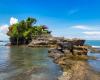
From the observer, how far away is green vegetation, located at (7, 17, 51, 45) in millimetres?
105875

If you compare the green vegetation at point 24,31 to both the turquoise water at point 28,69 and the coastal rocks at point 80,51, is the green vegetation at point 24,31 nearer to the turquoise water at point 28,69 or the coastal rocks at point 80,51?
the coastal rocks at point 80,51

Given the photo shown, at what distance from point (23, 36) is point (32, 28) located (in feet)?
22.9

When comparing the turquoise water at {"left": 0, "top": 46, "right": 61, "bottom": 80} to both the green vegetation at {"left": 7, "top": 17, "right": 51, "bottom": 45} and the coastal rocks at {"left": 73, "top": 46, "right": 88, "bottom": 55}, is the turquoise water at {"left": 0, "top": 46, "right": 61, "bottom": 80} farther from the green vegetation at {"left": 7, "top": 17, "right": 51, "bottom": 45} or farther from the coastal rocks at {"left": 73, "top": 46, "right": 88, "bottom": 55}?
the green vegetation at {"left": 7, "top": 17, "right": 51, "bottom": 45}

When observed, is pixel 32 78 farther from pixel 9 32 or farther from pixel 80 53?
pixel 9 32

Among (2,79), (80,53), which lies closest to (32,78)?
(2,79)

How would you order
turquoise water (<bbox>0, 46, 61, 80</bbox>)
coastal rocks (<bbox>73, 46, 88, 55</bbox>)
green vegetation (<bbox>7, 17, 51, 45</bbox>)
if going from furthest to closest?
green vegetation (<bbox>7, 17, 51, 45</bbox>), coastal rocks (<bbox>73, 46, 88, 55</bbox>), turquoise water (<bbox>0, 46, 61, 80</bbox>)

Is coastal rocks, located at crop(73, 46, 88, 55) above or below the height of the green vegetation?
below

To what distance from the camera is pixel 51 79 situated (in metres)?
22.4

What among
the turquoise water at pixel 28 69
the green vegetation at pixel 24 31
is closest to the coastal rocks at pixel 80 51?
the turquoise water at pixel 28 69

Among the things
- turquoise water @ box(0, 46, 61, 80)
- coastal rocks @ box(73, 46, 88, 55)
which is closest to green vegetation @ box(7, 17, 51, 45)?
coastal rocks @ box(73, 46, 88, 55)

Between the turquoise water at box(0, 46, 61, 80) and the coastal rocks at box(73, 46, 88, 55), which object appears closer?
the turquoise water at box(0, 46, 61, 80)

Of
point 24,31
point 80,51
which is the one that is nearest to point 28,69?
point 80,51

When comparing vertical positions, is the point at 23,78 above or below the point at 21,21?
below

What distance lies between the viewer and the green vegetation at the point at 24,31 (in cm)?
10588
